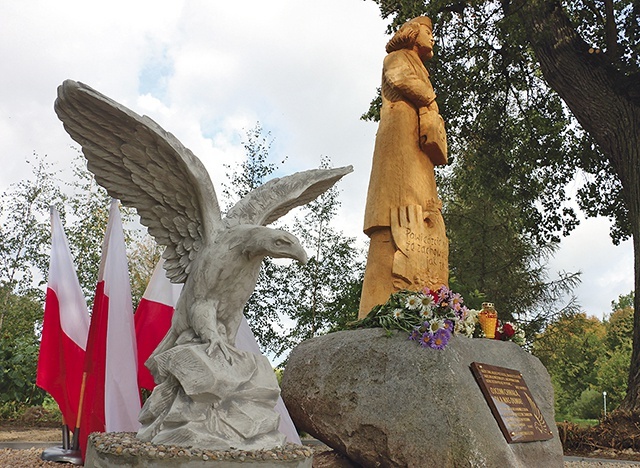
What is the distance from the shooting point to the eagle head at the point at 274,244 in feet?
9.56

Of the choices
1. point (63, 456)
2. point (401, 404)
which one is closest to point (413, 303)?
point (401, 404)

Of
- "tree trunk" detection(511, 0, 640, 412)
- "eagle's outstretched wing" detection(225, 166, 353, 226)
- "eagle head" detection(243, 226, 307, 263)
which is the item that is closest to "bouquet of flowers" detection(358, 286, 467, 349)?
"eagle's outstretched wing" detection(225, 166, 353, 226)

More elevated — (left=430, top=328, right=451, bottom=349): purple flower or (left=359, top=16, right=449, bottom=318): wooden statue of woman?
(left=359, top=16, right=449, bottom=318): wooden statue of woman

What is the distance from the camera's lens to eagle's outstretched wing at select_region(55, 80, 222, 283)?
3.03 metres

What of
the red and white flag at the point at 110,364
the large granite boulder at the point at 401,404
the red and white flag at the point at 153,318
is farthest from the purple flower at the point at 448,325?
the red and white flag at the point at 110,364

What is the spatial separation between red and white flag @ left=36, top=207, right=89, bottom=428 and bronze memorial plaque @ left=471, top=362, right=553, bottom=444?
3142 millimetres

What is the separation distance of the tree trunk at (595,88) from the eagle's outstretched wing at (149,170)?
7.46 m

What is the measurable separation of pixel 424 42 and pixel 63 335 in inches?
208

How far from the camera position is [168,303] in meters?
4.91

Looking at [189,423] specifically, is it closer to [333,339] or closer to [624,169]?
[333,339]

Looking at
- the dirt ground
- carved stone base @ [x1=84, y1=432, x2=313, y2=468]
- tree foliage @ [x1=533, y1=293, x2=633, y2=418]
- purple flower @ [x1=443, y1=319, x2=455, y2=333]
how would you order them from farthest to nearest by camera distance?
tree foliage @ [x1=533, y1=293, x2=633, y2=418], the dirt ground, purple flower @ [x1=443, y1=319, x2=455, y2=333], carved stone base @ [x1=84, y1=432, x2=313, y2=468]

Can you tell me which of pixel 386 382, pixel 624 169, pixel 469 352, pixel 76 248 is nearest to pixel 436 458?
pixel 386 382

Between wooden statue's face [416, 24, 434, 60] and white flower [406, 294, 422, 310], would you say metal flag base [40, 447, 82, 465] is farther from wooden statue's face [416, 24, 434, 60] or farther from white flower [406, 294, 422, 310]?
wooden statue's face [416, 24, 434, 60]

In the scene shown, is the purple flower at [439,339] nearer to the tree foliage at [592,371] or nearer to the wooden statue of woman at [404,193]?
the wooden statue of woman at [404,193]
